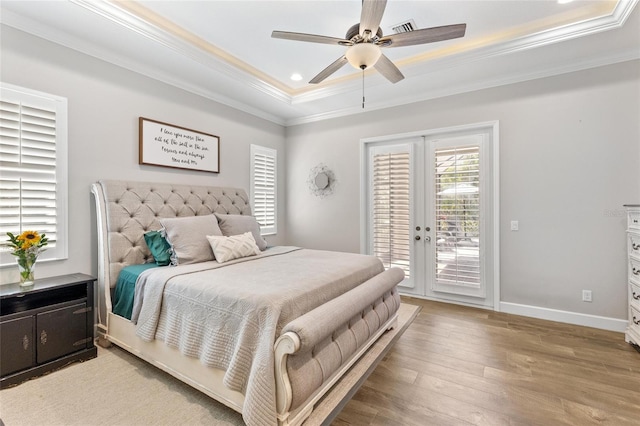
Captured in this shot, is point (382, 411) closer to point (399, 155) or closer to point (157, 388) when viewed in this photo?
point (157, 388)

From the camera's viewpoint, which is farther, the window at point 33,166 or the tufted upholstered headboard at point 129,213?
the tufted upholstered headboard at point 129,213

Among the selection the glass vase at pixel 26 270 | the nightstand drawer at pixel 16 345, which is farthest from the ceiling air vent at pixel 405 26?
the nightstand drawer at pixel 16 345

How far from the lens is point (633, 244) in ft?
8.79

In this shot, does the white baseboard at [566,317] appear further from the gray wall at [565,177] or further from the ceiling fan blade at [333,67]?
the ceiling fan blade at [333,67]

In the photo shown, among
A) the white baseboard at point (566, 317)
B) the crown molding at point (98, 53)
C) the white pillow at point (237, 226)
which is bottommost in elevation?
the white baseboard at point (566, 317)

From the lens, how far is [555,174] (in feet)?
10.6

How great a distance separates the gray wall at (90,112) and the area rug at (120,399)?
93cm

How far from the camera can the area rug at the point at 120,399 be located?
5.68 feet

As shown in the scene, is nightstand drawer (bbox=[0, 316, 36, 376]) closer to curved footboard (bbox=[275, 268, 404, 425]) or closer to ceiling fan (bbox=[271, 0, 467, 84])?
curved footboard (bbox=[275, 268, 404, 425])

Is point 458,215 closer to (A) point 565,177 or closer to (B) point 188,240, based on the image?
(A) point 565,177

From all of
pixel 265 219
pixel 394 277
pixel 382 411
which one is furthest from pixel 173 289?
pixel 265 219

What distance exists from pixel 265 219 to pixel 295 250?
1506 mm

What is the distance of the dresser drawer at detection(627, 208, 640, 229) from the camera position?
8.43 ft

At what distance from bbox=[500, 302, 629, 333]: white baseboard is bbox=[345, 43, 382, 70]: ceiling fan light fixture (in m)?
3.13
